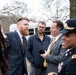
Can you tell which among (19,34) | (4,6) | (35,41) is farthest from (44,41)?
(4,6)

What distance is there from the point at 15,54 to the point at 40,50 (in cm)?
54

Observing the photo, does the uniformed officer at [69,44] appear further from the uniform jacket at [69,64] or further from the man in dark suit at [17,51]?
the man in dark suit at [17,51]

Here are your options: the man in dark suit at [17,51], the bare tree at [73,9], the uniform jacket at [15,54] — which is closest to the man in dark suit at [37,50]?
the man in dark suit at [17,51]

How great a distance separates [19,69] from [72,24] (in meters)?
3.22

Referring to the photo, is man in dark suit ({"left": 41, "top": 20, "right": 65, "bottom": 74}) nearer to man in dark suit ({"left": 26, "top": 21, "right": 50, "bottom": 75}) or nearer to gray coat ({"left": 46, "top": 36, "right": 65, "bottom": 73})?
gray coat ({"left": 46, "top": 36, "right": 65, "bottom": 73})

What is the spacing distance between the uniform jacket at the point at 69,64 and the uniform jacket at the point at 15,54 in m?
2.92

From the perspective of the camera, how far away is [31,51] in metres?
7.99

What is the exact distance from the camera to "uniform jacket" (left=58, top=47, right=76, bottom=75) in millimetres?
3186

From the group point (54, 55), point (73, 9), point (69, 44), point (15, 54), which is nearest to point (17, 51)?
point (15, 54)

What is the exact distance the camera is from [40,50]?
6469mm

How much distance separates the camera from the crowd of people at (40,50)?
3.41 meters

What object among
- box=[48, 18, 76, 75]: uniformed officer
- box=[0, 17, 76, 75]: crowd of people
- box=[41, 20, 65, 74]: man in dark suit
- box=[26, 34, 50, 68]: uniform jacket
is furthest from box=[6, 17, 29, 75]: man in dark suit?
box=[48, 18, 76, 75]: uniformed officer

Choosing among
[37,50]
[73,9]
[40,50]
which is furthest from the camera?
[73,9]

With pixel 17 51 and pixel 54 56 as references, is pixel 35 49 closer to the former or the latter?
pixel 17 51
